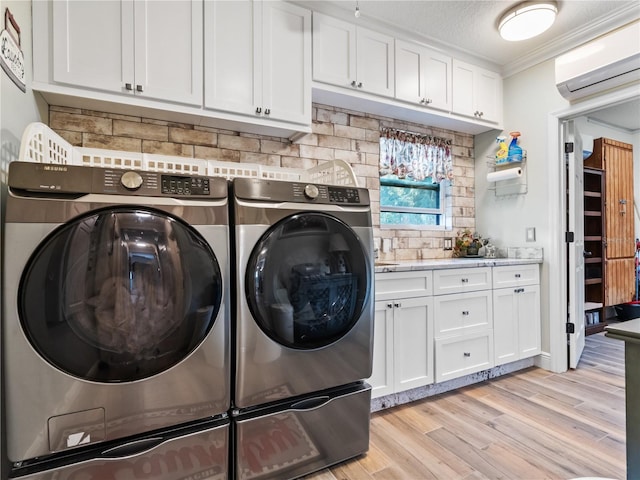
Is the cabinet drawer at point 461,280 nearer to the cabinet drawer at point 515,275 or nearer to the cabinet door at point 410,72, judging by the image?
the cabinet drawer at point 515,275

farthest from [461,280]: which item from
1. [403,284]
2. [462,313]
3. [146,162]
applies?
[146,162]

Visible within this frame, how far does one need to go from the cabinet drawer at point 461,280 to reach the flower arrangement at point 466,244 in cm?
64

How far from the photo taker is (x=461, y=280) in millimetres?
2270

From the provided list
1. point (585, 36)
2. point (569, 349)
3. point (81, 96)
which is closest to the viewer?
point (81, 96)

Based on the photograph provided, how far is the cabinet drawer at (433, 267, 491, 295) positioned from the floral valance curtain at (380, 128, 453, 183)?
1008 millimetres

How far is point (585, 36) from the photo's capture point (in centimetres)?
244

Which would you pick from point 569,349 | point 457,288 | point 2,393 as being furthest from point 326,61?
point 569,349

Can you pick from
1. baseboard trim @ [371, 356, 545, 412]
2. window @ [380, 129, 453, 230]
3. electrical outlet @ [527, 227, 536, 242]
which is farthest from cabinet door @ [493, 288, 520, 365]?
window @ [380, 129, 453, 230]

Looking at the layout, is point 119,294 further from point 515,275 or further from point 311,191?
point 515,275

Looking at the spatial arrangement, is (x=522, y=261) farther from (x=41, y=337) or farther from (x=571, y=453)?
(x=41, y=337)

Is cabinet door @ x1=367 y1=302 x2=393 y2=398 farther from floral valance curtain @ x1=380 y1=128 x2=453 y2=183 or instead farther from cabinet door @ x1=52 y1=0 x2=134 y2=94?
cabinet door @ x1=52 y1=0 x2=134 y2=94

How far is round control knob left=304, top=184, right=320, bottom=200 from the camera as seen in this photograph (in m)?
1.41

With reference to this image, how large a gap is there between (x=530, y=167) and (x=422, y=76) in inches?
47.9

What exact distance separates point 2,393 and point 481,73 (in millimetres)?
3572
